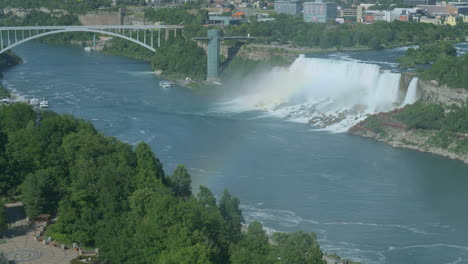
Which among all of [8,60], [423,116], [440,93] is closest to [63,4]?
[8,60]

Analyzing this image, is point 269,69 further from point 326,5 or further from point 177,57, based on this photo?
point 326,5

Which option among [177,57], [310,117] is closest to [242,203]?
[310,117]

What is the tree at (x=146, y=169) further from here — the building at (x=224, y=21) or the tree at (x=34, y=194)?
the building at (x=224, y=21)

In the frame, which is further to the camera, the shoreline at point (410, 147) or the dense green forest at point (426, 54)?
the dense green forest at point (426, 54)

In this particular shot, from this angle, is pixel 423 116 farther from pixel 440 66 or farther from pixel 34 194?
pixel 34 194


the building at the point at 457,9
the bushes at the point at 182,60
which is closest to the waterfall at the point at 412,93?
the bushes at the point at 182,60

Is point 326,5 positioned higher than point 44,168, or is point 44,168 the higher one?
point 326,5
